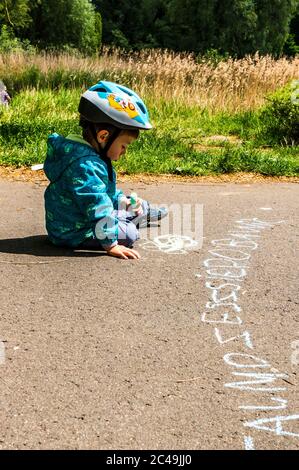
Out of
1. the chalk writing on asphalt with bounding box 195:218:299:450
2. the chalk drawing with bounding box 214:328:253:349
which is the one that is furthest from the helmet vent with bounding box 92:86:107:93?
the chalk drawing with bounding box 214:328:253:349

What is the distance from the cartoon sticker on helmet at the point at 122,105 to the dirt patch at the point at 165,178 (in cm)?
219

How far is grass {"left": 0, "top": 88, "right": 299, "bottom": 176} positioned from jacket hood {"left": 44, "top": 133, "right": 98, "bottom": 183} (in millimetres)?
2402

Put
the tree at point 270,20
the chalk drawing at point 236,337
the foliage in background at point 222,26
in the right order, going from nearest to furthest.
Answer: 1. the chalk drawing at point 236,337
2. the foliage in background at point 222,26
3. the tree at point 270,20

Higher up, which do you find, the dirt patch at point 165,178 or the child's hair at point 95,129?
the child's hair at point 95,129

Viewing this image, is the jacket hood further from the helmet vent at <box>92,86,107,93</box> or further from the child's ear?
the helmet vent at <box>92,86,107,93</box>

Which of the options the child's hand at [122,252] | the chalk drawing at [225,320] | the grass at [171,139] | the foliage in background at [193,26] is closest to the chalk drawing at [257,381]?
the chalk drawing at [225,320]

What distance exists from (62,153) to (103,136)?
26cm

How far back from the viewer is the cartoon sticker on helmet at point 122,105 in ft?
12.7

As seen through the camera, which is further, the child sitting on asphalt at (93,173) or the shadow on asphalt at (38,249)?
the shadow on asphalt at (38,249)

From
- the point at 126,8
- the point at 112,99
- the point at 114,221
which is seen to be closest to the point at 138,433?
the point at 114,221

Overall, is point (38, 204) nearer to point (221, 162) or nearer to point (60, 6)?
point (221, 162)

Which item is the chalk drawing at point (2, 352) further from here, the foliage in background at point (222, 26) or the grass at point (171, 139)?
the foliage in background at point (222, 26)

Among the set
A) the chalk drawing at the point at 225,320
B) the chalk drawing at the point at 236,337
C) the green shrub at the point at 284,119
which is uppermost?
the chalk drawing at the point at 236,337

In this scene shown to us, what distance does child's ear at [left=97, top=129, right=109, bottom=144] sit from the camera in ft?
12.9
